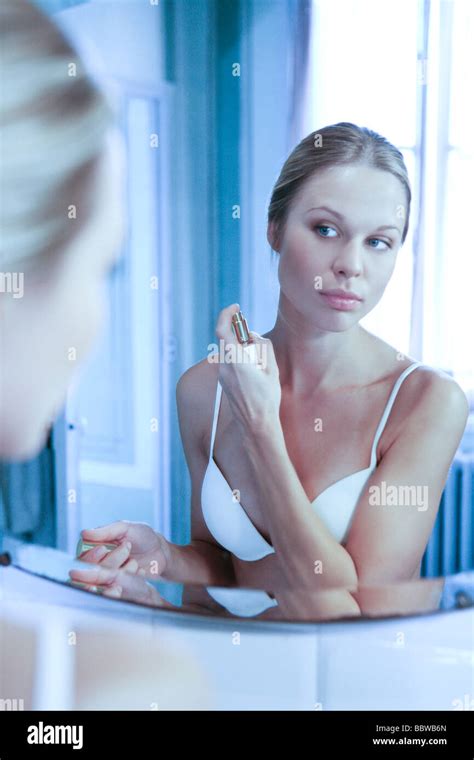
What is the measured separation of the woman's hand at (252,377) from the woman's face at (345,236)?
6 centimetres

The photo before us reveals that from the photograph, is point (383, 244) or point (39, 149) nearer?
point (39, 149)

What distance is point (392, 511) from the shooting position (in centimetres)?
58

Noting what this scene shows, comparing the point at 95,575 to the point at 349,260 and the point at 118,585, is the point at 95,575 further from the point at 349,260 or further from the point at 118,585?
the point at 349,260

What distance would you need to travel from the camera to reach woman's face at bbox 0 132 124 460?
0.50 meters

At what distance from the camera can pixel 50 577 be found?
2.21 feet

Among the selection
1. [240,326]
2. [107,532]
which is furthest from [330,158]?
[107,532]

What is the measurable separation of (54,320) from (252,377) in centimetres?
18

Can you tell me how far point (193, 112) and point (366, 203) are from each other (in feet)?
0.59

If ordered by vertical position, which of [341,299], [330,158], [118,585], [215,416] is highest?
[330,158]

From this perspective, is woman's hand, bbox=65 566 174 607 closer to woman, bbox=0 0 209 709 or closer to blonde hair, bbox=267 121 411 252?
woman, bbox=0 0 209 709

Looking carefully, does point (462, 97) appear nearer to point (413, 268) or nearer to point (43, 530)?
point (413, 268)

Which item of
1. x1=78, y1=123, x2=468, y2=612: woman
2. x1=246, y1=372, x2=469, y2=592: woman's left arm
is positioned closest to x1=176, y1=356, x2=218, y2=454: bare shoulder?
x1=78, y1=123, x2=468, y2=612: woman
